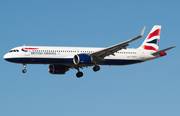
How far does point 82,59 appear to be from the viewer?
6381 centimetres

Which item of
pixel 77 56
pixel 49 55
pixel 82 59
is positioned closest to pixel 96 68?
pixel 82 59

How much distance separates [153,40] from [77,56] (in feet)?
58.2

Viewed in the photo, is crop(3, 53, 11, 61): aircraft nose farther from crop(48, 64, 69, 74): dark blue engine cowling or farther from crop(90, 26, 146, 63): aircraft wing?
crop(90, 26, 146, 63): aircraft wing

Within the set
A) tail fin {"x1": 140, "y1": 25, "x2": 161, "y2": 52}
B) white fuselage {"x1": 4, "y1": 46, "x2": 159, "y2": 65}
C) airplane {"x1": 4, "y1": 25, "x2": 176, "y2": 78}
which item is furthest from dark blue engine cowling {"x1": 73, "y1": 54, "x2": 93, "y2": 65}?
tail fin {"x1": 140, "y1": 25, "x2": 161, "y2": 52}

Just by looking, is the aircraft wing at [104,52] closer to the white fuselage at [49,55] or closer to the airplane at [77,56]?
the airplane at [77,56]

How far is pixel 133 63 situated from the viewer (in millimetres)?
70625

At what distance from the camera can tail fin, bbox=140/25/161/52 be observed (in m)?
73.5

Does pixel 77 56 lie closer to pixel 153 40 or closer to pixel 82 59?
pixel 82 59

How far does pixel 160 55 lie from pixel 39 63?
22.2 metres

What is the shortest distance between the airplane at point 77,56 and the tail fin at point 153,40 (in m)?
1.52

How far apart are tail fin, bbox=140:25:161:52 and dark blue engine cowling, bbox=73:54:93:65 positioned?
13410mm

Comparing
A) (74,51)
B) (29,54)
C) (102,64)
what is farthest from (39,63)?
(102,64)

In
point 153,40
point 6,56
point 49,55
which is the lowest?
point 49,55

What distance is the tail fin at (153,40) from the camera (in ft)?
241
